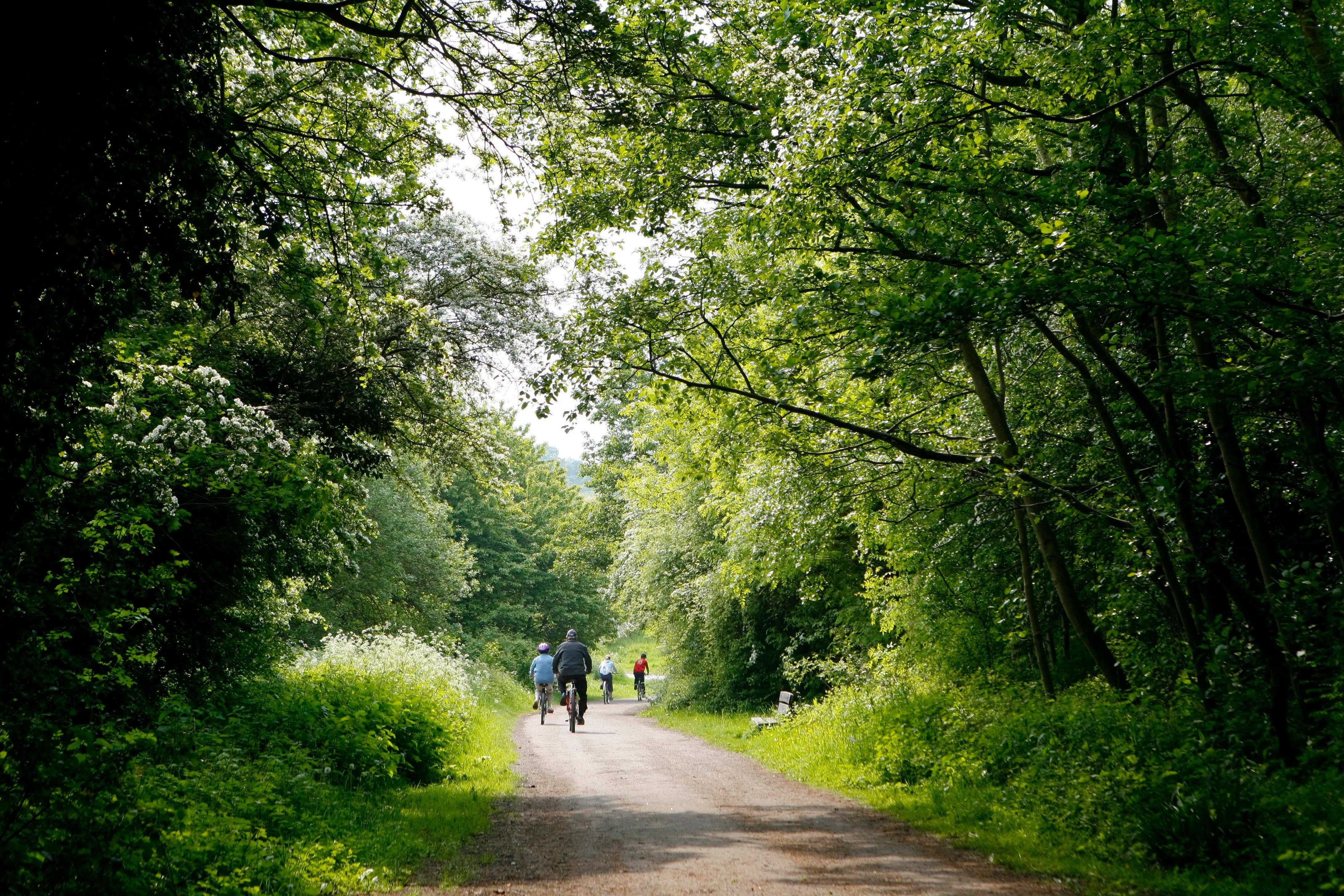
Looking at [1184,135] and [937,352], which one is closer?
[1184,135]

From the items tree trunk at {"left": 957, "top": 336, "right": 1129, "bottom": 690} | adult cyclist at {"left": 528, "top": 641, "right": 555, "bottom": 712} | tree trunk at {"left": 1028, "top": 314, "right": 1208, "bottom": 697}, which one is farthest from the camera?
adult cyclist at {"left": 528, "top": 641, "right": 555, "bottom": 712}

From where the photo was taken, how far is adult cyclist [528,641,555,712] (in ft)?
67.9

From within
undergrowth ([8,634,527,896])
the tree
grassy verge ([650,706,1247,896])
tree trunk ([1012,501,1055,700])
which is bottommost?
grassy verge ([650,706,1247,896])

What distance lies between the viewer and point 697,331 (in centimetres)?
1189

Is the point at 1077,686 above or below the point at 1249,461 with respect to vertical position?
below

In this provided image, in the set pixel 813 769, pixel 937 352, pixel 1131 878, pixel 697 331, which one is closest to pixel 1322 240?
pixel 937 352

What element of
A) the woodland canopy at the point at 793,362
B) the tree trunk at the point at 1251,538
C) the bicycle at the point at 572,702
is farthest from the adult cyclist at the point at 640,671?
the tree trunk at the point at 1251,538

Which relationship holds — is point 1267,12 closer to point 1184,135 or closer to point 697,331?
point 1184,135

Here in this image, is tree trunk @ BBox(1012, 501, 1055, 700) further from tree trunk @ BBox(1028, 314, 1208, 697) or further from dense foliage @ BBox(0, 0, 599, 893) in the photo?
dense foliage @ BBox(0, 0, 599, 893)

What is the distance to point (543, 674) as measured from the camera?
2066 centimetres

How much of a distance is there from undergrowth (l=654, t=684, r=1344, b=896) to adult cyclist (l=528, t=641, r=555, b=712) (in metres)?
8.94

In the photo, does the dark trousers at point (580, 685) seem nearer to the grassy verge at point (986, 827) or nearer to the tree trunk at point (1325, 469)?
the grassy verge at point (986, 827)

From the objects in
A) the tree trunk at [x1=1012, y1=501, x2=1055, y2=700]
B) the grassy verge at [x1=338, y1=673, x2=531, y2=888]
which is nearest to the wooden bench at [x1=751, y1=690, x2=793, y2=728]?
the tree trunk at [x1=1012, y1=501, x2=1055, y2=700]

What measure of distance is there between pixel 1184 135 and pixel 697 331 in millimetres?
5936
